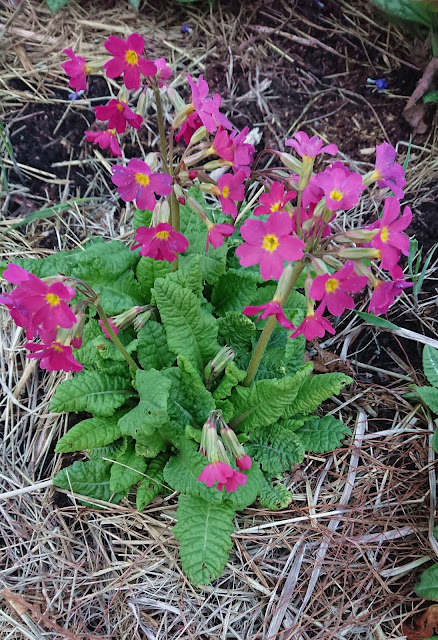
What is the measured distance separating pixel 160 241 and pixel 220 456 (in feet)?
2.39

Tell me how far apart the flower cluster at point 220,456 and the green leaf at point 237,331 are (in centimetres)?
46

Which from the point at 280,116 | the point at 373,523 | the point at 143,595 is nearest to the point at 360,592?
the point at 373,523

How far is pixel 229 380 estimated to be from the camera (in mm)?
2227

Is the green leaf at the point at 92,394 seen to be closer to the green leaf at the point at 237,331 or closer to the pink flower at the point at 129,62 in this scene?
the green leaf at the point at 237,331

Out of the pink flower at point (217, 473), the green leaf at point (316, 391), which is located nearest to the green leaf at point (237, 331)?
the green leaf at point (316, 391)

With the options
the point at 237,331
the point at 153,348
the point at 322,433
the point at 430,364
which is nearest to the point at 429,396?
the point at 430,364

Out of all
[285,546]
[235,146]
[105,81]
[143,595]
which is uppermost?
[235,146]

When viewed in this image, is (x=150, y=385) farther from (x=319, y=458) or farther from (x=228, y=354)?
(x=319, y=458)

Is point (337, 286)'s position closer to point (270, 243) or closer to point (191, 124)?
point (270, 243)

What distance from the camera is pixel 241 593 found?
7.29 ft

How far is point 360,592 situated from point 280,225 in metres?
1.53

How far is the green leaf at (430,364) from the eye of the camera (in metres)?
2.51

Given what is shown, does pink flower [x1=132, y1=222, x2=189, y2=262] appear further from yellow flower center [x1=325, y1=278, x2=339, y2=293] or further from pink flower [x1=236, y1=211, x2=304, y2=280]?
yellow flower center [x1=325, y1=278, x2=339, y2=293]

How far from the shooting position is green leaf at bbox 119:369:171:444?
195 cm
